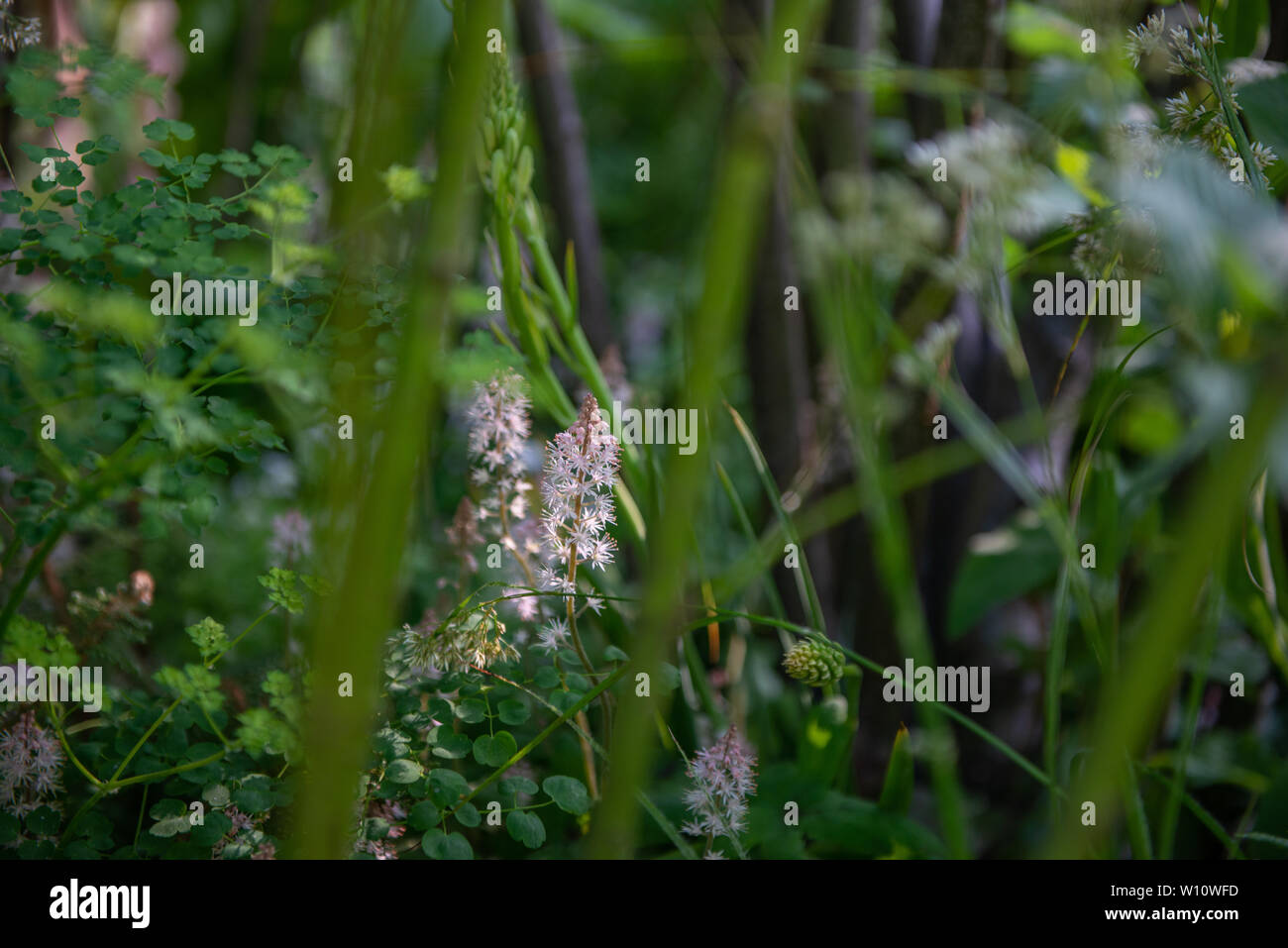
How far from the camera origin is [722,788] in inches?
21.9

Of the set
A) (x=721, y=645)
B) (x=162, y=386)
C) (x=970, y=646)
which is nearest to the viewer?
(x=162, y=386)

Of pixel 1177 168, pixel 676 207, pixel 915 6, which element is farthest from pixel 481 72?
pixel 676 207

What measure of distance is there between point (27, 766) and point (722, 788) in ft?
1.40

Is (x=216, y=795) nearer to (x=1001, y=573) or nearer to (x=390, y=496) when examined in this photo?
(x=390, y=496)

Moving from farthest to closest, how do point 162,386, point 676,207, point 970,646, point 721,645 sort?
1. point 676,207
2. point 970,646
3. point 721,645
4. point 162,386

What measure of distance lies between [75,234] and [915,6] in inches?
30.6

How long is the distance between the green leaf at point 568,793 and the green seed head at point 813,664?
0.47ft

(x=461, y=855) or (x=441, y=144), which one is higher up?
(x=441, y=144)

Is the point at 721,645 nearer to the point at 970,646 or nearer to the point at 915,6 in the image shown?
the point at 970,646

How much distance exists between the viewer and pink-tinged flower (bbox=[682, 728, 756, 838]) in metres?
0.55

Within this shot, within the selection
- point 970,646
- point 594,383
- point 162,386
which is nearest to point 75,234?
point 162,386

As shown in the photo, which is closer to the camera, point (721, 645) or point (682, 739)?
point (682, 739)
